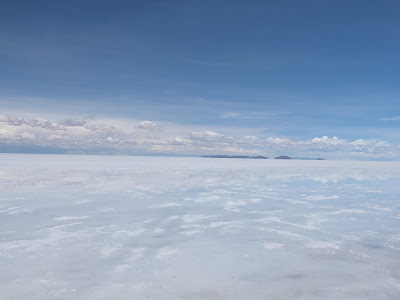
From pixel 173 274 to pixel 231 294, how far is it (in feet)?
3.16

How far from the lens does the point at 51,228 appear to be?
7.29m

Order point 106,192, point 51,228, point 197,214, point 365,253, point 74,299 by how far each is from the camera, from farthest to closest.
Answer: point 106,192
point 197,214
point 51,228
point 365,253
point 74,299

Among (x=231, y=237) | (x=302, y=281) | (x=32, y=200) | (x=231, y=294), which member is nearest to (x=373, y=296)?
(x=302, y=281)

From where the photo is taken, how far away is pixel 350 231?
7.38 metres

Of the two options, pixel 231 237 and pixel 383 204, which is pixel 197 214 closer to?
pixel 231 237

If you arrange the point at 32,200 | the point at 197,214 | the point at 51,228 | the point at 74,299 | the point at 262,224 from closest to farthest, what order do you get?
1. the point at 74,299
2. the point at 51,228
3. the point at 262,224
4. the point at 197,214
5. the point at 32,200

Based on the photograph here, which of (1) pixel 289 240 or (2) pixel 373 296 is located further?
(1) pixel 289 240

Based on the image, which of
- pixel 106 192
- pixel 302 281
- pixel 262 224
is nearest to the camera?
pixel 302 281

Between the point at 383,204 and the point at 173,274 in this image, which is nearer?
the point at 173,274

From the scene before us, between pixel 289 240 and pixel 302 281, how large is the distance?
7.12 feet

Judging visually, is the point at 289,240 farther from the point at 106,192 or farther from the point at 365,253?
the point at 106,192

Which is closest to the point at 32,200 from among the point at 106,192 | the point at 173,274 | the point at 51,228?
the point at 106,192

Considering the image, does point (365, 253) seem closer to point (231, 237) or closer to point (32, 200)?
point (231, 237)

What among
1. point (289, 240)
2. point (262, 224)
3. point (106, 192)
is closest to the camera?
point (289, 240)
